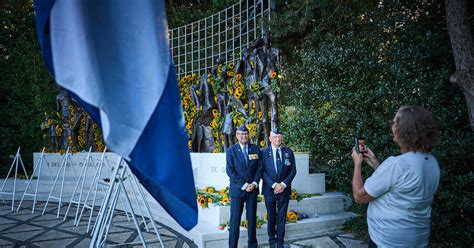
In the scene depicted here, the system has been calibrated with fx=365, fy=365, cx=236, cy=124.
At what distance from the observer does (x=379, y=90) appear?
201 inches

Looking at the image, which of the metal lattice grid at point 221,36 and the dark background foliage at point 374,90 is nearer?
the dark background foliage at point 374,90

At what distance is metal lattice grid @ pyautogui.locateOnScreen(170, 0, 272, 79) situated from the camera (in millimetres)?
8309

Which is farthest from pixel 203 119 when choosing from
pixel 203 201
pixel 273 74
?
pixel 203 201

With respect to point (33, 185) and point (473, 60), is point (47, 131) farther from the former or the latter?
point (473, 60)

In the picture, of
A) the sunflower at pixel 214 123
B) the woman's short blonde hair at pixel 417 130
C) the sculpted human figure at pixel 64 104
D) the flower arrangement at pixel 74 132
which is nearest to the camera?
the woman's short blonde hair at pixel 417 130

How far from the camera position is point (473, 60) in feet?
13.9

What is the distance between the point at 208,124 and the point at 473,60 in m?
5.47

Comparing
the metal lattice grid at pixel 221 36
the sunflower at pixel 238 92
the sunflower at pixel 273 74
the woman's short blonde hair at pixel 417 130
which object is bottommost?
the woman's short blonde hair at pixel 417 130

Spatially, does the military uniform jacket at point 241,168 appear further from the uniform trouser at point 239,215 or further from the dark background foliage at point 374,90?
the dark background foliage at point 374,90

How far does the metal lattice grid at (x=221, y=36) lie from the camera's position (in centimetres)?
831

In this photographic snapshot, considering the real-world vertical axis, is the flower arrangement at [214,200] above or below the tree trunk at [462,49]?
below

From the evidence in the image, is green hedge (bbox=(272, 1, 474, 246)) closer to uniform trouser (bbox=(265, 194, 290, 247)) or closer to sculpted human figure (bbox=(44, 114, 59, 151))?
uniform trouser (bbox=(265, 194, 290, 247))

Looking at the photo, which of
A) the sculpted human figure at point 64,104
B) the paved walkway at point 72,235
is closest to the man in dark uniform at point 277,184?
the paved walkway at point 72,235

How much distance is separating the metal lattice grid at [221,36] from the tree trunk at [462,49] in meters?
3.58
